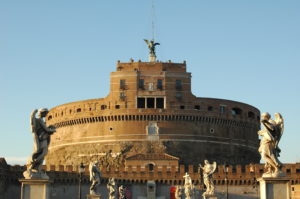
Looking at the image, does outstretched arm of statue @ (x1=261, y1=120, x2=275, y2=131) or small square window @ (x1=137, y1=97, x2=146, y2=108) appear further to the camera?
small square window @ (x1=137, y1=97, x2=146, y2=108)

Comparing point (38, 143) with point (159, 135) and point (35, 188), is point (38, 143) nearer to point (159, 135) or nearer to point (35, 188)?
point (35, 188)

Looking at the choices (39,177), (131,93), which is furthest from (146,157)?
(39,177)

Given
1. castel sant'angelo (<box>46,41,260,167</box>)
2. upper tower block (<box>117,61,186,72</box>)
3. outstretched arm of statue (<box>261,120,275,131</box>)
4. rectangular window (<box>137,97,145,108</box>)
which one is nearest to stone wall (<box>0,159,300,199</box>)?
castel sant'angelo (<box>46,41,260,167</box>)

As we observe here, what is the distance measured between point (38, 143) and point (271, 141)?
6.18 meters

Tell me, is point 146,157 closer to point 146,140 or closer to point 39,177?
point 146,140

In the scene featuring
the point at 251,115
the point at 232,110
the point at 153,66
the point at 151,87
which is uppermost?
the point at 153,66

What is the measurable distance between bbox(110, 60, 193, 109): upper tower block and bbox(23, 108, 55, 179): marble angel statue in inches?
2668

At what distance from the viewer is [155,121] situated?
83.9m

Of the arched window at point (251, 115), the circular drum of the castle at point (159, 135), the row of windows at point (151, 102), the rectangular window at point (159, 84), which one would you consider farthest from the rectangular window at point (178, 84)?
the arched window at point (251, 115)

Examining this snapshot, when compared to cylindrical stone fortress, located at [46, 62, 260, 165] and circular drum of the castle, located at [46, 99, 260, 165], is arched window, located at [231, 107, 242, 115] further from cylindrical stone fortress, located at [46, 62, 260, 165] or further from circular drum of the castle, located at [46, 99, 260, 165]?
circular drum of the castle, located at [46, 99, 260, 165]

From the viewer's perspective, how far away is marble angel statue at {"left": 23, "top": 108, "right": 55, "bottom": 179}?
16.3 meters

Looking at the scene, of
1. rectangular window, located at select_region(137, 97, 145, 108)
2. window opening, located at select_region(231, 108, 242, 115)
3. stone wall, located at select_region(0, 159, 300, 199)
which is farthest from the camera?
window opening, located at select_region(231, 108, 242, 115)

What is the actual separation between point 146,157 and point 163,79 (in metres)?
12.1

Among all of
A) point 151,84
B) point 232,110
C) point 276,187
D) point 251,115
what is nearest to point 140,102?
point 151,84
